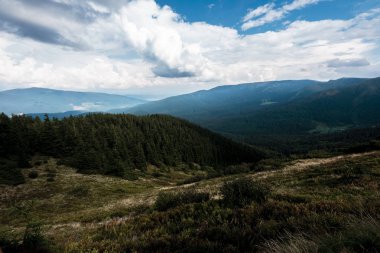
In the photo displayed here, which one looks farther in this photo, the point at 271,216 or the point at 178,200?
the point at 178,200

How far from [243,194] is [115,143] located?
6808 cm

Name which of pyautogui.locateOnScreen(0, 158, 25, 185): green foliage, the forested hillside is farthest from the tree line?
pyautogui.locateOnScreen(0, 158, 25, 185): green foliage

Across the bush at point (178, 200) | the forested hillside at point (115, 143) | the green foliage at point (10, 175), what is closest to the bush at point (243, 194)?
the bush at point (178, 200)

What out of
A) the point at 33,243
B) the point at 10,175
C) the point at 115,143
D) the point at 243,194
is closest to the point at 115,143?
the point at 115,143

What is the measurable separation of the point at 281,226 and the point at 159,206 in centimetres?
826

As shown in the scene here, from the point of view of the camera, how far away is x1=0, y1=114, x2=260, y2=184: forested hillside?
47.0 meters

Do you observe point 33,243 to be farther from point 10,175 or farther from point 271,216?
point 10,175

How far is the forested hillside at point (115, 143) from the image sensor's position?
1849 inches

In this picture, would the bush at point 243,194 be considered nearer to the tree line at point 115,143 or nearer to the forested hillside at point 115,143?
the forested hillside at point 115,143

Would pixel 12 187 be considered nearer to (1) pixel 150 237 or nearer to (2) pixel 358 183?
(1) pixel 150 237

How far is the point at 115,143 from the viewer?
73.3m

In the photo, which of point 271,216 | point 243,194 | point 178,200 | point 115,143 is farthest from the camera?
point 115,143

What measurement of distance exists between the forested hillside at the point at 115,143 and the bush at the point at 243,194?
39.7m

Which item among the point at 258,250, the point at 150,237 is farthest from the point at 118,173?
the point at 258,250
